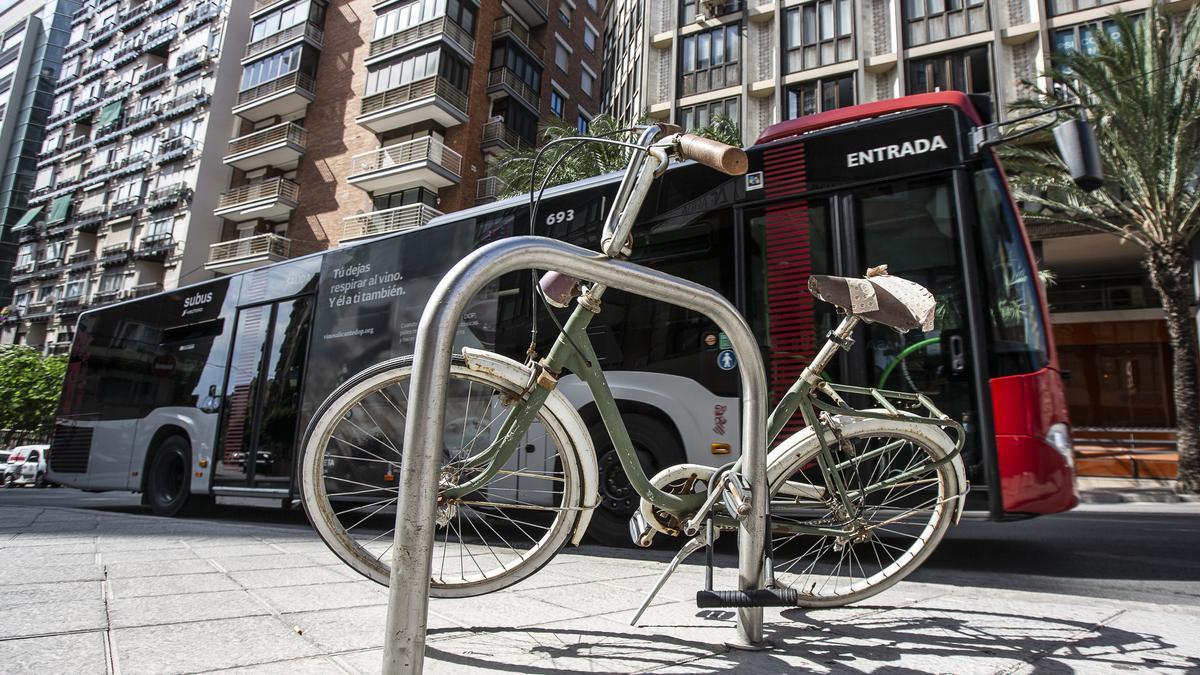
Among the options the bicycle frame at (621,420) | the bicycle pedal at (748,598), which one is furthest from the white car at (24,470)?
the bicycle pedal at (748,598)

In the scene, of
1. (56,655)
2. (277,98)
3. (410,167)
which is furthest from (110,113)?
(56,655)

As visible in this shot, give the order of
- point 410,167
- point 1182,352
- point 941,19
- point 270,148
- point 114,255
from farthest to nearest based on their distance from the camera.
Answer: point 114,255 < point 270,148 < point 410,167 < point 941,19 < point 1182,352

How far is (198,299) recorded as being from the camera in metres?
8.35

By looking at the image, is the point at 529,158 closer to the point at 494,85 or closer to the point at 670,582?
the point at 494,85

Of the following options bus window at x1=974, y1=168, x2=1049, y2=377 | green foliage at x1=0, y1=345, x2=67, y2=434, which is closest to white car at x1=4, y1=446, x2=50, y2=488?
green foliage at x1=0, y1=345, x2=67, y2=434

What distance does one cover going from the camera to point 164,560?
360 cm

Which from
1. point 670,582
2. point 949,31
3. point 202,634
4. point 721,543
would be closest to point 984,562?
point 721,543

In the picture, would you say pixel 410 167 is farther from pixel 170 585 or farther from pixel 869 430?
pixel 869 430

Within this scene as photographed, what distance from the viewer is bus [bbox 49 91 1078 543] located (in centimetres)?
Answer: 388

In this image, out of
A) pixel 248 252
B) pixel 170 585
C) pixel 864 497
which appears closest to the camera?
pixel 864 497

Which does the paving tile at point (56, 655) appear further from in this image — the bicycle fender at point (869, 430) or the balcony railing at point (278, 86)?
the balcony railing at point (278, 86)

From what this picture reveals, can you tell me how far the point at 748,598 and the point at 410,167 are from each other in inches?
1021

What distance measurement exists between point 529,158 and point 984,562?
15363mm

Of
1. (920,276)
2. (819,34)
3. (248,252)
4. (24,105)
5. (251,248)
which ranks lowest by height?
(920,276)
